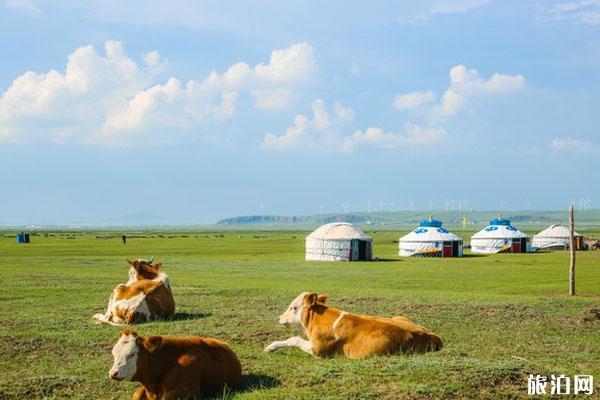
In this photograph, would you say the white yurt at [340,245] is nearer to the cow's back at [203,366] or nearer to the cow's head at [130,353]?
the cow's back at [203,366]

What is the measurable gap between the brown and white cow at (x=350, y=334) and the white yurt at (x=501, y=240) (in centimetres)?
5163

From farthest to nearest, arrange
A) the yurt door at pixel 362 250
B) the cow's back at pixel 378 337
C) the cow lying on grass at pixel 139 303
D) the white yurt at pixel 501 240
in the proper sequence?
the white yurt at pixel 501 240, the yurt door at pixel 362 250, the cow lying on grass at pixel 139 303, the cow's back at pixel 378 337

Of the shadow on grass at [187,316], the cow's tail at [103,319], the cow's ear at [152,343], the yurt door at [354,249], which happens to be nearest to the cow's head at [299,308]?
the cow's ear at [152,343]

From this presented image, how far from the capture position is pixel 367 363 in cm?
916

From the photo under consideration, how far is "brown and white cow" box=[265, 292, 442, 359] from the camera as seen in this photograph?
33.4 feet

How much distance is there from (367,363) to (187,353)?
2311 millimetres

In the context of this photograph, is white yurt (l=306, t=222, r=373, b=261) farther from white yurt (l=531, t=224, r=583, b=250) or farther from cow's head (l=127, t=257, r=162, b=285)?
cow's head (l=127, t=257, r=162, b=285)

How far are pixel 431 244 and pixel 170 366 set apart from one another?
154ft

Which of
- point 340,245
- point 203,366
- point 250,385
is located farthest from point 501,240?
point 203,366

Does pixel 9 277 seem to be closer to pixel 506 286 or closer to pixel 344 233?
pixel 506 286

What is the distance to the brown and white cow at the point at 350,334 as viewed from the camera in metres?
10.2

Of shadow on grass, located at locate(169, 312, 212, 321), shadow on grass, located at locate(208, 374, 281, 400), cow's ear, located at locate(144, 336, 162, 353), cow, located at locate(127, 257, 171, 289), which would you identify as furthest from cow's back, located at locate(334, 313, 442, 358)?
cow, located at locate(127, 257, 171, 289)

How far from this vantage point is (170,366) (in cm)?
845

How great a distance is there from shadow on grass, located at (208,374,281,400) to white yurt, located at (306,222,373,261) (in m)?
38.4
